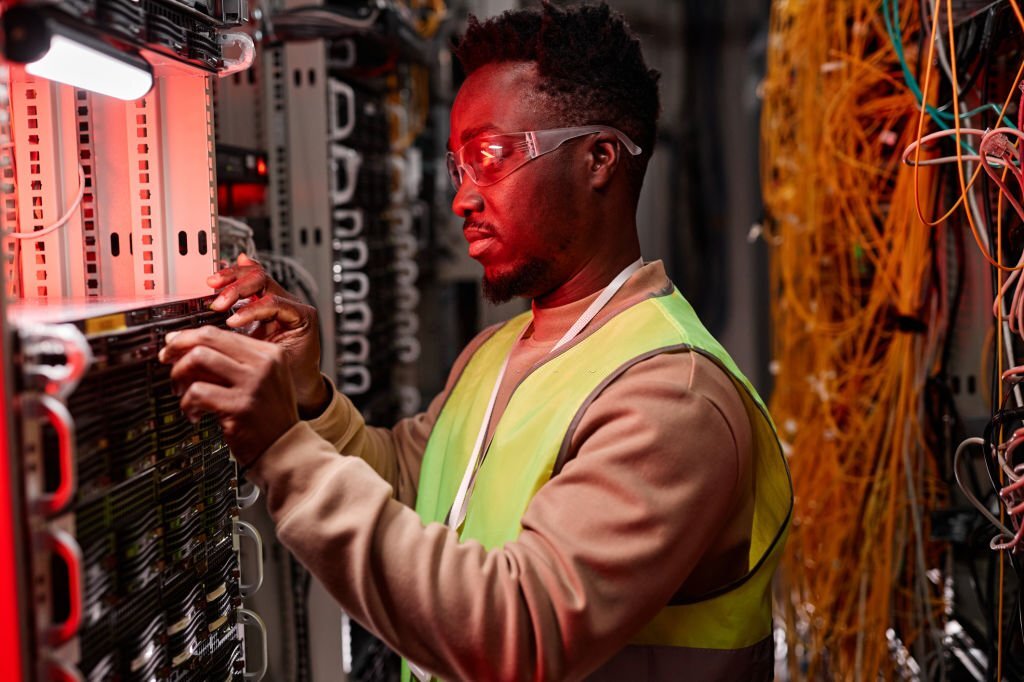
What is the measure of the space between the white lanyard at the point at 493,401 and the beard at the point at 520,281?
10 cm

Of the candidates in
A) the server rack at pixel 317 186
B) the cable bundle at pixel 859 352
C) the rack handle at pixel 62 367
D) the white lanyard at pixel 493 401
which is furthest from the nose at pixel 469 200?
the cable bundle at pixel 859 352

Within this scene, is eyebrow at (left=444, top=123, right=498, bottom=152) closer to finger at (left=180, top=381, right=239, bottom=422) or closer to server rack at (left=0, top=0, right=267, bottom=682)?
server rack at (left=0, top=0, right=267, bottom=682)

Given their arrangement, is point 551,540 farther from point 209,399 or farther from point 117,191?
point 117,191

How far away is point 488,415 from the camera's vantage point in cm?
167

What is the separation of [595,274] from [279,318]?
57 cm

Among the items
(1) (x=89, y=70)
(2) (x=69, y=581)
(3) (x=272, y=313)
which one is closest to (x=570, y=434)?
(3) (x=272, y=313)

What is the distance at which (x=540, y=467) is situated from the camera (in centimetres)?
138

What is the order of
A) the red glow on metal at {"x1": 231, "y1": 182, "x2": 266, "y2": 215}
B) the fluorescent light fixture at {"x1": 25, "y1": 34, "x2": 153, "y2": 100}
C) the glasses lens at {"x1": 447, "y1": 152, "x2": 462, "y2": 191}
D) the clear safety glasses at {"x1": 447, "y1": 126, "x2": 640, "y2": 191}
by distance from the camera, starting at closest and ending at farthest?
1. the fluorescent light fixture at {"x1": 25, "y1": 34, "x2": 153, "y2": 100}
2. the clear safety glasses at {"x1": 447, "y1": 126, "x2": 640, "y2": 191}
3. the glasses lens at {"x1": 447, "y1": 152, "x2": 462, "y2": 191}
4. the red glow on metal at {"x1": 231, "y1": 182, "x2": 266, "y2": 215}

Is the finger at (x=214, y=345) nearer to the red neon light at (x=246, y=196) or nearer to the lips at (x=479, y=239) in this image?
the lips at (x=479, y=239)

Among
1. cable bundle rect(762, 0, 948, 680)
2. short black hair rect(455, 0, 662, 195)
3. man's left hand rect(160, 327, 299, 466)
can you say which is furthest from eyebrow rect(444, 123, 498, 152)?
cable bundle rect(762, 0, 948, 680)

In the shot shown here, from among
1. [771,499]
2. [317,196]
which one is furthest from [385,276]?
[771,499]

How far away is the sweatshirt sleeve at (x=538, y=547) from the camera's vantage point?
3.88ft

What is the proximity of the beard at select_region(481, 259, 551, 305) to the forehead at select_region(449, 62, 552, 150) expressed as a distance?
9.4 inches

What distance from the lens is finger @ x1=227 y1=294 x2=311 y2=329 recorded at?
1.52 m
